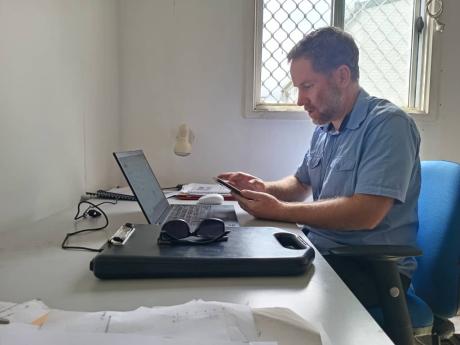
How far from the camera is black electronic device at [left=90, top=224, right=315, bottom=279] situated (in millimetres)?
640

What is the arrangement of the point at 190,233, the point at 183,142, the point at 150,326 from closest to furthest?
the point at 150,326, the point at 190,233, the point at 183,142

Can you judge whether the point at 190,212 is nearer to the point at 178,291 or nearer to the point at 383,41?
the point at 178,291

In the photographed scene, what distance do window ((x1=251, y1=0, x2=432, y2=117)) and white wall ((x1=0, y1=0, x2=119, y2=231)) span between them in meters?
0.81

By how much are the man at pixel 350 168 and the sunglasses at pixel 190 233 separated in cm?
34

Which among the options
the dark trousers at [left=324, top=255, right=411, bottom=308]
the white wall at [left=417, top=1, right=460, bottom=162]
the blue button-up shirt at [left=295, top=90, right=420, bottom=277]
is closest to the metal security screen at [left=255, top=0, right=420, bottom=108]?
the white wall at [left=417, top=1, right=460, bottom=162]

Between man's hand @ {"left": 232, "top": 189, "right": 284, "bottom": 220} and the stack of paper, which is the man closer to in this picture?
man's hand @ {"left": 232, "top": 189, "right": 284, "bottom": 220}

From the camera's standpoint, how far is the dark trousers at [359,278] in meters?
0.95

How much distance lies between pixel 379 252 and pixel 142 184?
676 millimetres

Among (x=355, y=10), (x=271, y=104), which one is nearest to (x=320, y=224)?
(x=271, y=104)

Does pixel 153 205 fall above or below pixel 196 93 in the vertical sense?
below

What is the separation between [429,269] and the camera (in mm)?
1054

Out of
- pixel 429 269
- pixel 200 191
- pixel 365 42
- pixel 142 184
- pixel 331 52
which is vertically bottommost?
pixel 429 269

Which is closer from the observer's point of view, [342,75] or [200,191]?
[342,75]

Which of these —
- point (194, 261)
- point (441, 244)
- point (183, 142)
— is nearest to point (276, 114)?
point (183, 142)
